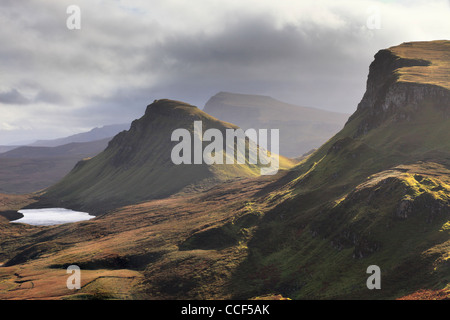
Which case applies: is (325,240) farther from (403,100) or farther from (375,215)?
(403,100)

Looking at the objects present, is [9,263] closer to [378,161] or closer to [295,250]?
[295,250]

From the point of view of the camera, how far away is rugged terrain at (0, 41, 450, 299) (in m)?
86.0

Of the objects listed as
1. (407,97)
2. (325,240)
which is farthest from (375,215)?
(407,97)

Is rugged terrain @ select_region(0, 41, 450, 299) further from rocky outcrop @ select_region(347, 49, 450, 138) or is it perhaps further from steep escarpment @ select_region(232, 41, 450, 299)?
rocky outcrop @ select_region(347, 49, 450, 138)

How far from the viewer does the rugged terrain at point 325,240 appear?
86000mm

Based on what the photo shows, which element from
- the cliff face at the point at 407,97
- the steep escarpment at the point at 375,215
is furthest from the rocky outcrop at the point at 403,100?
the steep escarpment at the point at 375,215

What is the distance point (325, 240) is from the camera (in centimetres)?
10581

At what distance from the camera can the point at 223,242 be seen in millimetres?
131125

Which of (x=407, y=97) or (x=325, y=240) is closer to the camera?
(x=325, y=240)

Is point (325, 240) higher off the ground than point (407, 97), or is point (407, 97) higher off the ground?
point (407, 97)

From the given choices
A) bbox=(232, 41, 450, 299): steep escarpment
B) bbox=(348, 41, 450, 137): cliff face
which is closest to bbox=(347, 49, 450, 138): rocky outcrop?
bbox=(348, 41, 450, 137): cliff face

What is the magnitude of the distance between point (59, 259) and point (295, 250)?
94018mm

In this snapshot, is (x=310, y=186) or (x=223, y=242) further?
(x=310, y=186)
